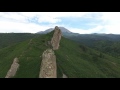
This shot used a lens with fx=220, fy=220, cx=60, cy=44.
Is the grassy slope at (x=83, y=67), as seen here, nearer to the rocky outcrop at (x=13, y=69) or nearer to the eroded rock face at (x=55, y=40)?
the eroded rock face at (x=55, y=40)

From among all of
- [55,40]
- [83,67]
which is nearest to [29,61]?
[83,67]

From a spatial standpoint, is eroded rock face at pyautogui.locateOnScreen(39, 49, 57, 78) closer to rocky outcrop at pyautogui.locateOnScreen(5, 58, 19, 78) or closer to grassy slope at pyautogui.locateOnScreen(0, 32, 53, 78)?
grassy slope at pyautogui.locateOnScreen(0, 32, 53, 78)

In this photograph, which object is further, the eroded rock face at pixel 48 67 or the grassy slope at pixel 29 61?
the grassy slope at pixel 29 61

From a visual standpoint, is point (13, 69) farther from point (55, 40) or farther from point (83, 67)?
point (55, 40)

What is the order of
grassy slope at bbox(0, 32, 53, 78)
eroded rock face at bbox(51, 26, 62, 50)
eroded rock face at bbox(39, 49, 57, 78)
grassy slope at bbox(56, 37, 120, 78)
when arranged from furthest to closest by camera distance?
eroded rock face at bbox(51, 26, 62, 50), grassy slope at bbox(56, 37, 120, 78), grassy slope at bbox(0, 32, 53, 78), eroded rock face at bbox(39, 49, 57, 78)

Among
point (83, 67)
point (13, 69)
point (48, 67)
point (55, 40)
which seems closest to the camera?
point (48, 67)

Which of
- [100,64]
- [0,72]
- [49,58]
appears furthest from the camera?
[100,64]

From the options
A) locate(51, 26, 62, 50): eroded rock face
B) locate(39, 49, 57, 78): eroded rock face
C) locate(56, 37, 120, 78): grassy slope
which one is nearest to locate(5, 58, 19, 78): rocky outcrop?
locate(39, 49, 57, 78): eroded rock face

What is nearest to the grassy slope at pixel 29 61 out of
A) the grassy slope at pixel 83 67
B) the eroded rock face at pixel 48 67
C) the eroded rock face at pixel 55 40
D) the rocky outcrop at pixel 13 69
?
the rocky outcrop at pixel 13 69

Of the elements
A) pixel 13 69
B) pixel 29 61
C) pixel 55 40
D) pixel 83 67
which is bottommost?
pixel 83 67
